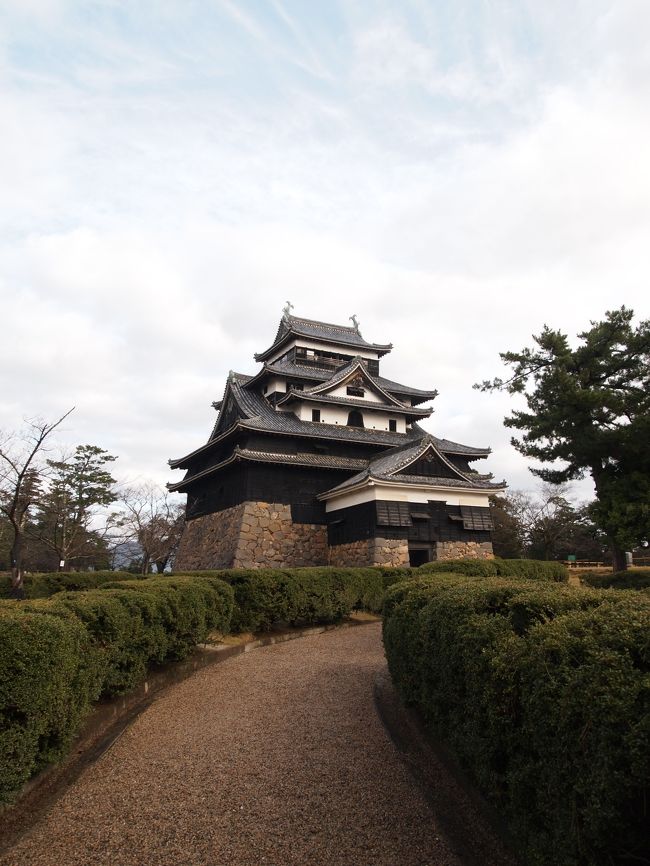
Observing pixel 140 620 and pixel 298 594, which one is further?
pixel 298 594

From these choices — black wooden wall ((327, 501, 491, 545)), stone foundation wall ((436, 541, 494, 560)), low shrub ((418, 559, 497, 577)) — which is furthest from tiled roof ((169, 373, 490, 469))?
low shrub ((418, 559, 497, 577))

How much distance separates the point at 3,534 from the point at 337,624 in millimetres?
33464

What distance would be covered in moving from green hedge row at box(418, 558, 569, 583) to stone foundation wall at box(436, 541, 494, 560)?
9.89 ft

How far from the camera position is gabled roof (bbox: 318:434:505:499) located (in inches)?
851

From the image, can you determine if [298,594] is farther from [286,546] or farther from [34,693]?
[286,546]

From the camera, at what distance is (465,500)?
77.2 feet

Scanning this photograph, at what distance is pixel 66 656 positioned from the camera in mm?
4703

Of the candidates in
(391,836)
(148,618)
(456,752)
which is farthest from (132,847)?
(148,618)

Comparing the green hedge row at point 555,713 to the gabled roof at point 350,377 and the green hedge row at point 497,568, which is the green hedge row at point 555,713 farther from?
the gabled roof at point 350,377

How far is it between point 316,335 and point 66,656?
101 feet

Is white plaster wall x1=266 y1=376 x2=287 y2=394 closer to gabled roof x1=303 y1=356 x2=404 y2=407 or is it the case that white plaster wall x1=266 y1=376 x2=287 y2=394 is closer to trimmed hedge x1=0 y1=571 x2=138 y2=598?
gabled roof x1=303 y1=356 x2=404 y2=407

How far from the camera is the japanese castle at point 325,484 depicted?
2214 centimetres

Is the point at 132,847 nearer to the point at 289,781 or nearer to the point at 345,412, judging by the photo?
the point at 289,781

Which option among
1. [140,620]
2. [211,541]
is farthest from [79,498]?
[140,620]
